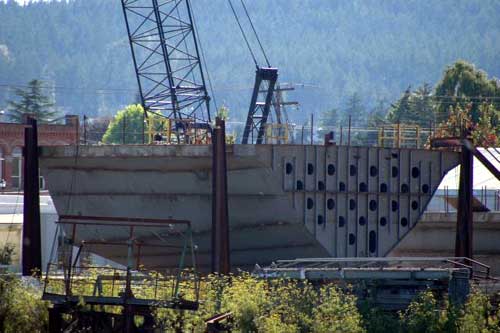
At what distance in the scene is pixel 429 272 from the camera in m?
28.1

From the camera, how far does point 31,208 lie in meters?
34.6

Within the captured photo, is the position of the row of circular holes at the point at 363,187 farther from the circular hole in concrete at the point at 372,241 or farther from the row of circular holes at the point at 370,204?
the circular hole in concrete at the point at 372,241

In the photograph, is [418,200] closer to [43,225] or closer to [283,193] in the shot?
[283,193]

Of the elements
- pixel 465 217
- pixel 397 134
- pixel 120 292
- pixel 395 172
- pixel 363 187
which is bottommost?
pixel 120 292

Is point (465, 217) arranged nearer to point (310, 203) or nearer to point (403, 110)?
point (310, 203)

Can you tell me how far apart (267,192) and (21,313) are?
37.9 feet

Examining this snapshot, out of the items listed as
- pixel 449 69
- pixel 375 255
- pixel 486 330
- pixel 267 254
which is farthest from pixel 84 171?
pixel 449 69

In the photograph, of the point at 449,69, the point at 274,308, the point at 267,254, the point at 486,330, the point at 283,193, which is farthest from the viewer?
the point at 449,69

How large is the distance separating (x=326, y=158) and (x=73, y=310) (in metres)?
14.0

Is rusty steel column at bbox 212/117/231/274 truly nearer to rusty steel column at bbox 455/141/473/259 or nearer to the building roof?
rusty steel column at bbox 455/141/473/259

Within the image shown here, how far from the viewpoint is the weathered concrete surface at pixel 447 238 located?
44.7m

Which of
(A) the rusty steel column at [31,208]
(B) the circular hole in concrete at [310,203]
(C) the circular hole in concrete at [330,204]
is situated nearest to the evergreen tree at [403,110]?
(C) the circular hole in concrete at [330,204]

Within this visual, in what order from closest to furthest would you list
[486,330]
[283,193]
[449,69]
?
1. [486,330]
2. [283,193]
3. [449,69]

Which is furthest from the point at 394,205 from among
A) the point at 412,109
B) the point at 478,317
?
the point at 412,109
